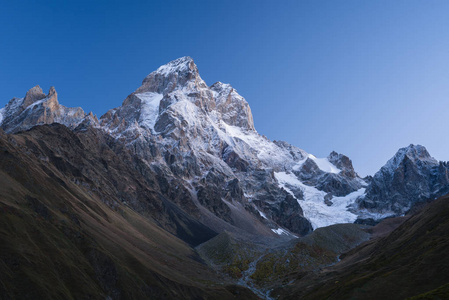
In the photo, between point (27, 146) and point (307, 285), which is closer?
point (307, 285)

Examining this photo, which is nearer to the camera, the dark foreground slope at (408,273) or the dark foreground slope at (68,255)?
the dark foreground slope at (68,255)

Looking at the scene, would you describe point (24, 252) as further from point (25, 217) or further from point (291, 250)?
point (291, 250)

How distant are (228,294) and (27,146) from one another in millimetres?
119827

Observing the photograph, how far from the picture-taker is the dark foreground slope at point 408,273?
65.9 metres

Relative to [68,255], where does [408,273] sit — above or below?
above

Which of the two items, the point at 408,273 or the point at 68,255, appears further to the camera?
the point at 68,255

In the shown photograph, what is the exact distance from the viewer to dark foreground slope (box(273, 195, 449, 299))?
65875 millimetres

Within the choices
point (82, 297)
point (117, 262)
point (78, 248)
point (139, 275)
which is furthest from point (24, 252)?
point (139, 275)

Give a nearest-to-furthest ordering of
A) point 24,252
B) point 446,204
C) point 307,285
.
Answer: point 24,252 → point 446,204 → point 307,285

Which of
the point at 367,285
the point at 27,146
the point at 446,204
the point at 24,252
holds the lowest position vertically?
the point at 24,252

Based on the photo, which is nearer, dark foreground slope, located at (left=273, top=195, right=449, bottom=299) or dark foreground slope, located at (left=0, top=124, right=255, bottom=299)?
dark foreground slope, located at (left=0, top=124, right=255, bottom=299)

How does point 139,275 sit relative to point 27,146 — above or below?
below

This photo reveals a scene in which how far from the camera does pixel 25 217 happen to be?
79.4 metres

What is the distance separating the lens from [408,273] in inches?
2862
